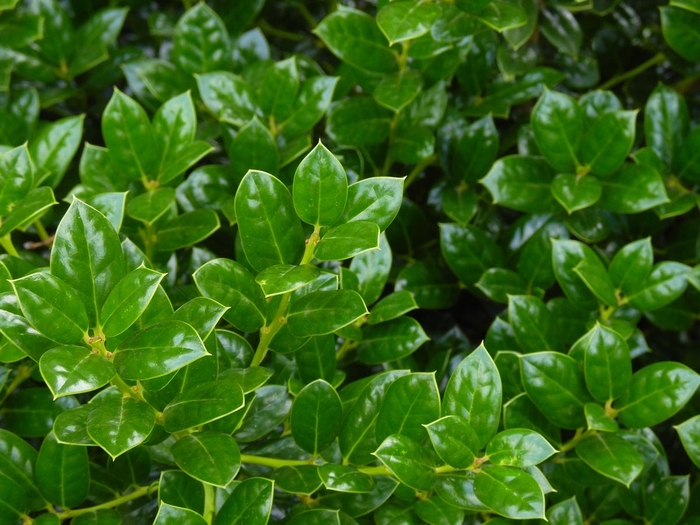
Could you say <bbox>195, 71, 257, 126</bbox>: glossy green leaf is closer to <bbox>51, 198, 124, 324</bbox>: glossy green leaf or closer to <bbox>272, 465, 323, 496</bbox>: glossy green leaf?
<bbox>51, 198, 124, 324</bbox>: glossy green leaf

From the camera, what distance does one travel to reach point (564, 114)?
4.25 feet

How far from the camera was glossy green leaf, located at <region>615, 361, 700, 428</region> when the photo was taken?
1.06 metres

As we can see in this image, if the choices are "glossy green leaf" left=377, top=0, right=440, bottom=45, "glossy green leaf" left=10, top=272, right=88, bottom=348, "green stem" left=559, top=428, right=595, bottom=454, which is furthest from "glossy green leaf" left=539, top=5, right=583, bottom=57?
"glossy green leaf" left=10, top=272, right=88, bottom=348

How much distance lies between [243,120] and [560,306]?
24.3 inches

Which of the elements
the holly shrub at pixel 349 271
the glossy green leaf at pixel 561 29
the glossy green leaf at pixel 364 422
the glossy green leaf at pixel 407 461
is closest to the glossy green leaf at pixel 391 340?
the holly shrub at pixel 349 271

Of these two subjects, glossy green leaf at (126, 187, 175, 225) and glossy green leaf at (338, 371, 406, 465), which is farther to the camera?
glossy green leaf at (126, 187, 175, 225)

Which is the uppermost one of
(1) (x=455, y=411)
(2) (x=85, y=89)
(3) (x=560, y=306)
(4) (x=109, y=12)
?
(4) (x=109, y=12)

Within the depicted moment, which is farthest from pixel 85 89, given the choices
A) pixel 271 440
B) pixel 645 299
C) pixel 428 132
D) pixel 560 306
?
pixel 645 299

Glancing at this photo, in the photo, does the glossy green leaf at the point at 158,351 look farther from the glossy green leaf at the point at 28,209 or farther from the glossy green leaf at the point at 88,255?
the glossy green leaf at the point at 28,209

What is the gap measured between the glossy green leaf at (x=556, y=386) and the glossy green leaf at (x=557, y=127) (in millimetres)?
391

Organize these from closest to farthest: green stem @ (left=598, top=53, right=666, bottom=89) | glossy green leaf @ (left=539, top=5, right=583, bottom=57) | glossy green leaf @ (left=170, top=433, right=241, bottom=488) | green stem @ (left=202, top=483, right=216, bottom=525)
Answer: glossy green leaf @ (left=170, top=433, right=241, bottom=488)
green stem @ (left=202, top=483, right=216, bottom=525)
glossy green leaf @ (left=539, top=5, right=583, bottom=57)
green stem @ (left=598, top=53, right=666, bottom=89)

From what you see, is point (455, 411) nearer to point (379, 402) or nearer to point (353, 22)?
point (379, 402)

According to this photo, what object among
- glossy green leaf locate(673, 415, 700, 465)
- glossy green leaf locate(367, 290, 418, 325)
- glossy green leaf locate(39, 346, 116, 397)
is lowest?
glossy green leaf locate(673, 415, 700, 465)

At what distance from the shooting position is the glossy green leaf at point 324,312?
905mm
